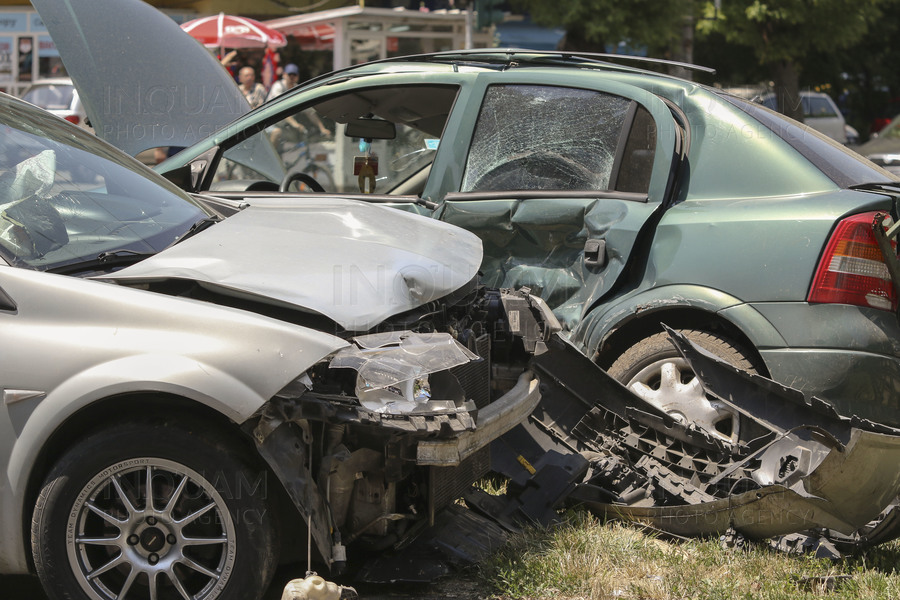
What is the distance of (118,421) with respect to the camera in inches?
121

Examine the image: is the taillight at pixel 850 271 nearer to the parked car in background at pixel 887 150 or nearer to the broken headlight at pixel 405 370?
the broken headlight at pixel 405 370

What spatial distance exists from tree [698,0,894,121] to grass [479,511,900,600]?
64.1ft

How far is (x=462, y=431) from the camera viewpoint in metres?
3.07

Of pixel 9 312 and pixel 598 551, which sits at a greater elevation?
pixel 9 312

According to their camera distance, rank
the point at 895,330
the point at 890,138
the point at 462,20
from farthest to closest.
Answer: the point at 462,20 → the point at 890,138 → the point at 895,330

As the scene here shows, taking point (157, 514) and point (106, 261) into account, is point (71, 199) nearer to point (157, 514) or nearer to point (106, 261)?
point (106, 261)

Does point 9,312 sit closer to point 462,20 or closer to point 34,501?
point 34,501

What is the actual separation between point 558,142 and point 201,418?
7.80 ft

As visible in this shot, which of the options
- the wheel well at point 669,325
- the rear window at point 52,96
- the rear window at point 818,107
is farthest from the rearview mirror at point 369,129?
the rear window at point 818,107

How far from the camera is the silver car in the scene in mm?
2969

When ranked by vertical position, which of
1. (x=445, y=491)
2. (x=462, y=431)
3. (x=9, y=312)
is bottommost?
(x=445, y=491)

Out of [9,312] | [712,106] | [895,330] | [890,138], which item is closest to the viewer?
[9,312]

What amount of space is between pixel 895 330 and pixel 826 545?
0.89 meters

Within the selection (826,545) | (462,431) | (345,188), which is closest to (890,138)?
(345,188)
